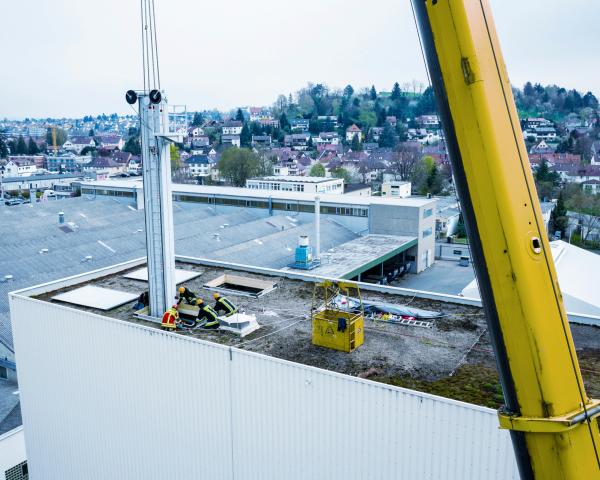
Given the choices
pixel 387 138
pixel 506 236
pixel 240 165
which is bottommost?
pixel 506 236

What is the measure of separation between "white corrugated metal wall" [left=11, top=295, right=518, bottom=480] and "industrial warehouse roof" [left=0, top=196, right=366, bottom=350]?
7.47 metres

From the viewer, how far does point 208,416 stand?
35.1 feet

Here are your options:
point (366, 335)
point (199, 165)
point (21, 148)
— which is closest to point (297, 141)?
point (199, 165)

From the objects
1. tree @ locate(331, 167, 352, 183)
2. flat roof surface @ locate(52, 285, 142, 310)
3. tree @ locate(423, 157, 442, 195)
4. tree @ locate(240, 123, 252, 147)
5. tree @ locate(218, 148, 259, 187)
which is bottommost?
flat roof surface @ locate(52, 285, 142, 310)

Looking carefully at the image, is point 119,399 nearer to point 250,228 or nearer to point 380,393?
point 380,393

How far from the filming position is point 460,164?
443 centimetres

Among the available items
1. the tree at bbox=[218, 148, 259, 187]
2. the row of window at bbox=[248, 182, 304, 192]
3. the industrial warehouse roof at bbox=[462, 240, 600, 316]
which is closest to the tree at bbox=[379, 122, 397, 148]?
the tree at bbox=[218, 148, 259, 187]

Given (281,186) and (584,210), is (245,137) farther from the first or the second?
(584,210)

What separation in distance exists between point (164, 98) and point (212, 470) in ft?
26.7

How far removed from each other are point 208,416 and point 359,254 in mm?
21747

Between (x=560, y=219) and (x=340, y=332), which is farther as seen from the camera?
(x=560, y=219)

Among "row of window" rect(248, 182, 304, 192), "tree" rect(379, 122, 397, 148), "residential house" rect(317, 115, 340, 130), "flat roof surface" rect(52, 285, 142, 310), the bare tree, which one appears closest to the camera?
"flat roof surface" rect(52, 285, 142, 310)

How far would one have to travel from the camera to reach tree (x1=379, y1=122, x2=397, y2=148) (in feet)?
405

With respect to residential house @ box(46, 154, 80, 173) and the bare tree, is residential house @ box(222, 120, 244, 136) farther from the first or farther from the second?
the bare tree
